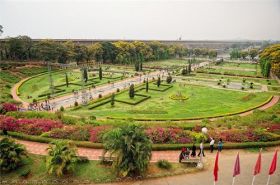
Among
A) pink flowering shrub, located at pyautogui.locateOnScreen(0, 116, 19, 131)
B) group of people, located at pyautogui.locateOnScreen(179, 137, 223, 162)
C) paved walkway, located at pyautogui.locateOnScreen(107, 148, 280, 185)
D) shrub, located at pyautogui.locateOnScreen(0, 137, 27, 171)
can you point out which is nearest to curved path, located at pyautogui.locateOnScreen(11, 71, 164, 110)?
pink flowering shrub, located at pyautogui.locateOnScreen(0, 116, 19, 131)

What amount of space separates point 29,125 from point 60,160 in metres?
6.42

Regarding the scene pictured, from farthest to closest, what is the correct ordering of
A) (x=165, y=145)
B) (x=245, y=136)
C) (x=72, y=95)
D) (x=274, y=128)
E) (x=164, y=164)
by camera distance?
(x=72, y=95) < (x=274, y=128) < (x=245, y=136) < (x=165, y=145) < (x=164, y=164)

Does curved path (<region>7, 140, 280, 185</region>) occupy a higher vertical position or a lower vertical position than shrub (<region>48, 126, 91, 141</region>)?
lower

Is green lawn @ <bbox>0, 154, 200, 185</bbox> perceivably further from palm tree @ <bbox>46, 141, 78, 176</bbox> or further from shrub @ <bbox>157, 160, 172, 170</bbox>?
palm tree @ <bbox>46, 141, 78, 176</bbox>

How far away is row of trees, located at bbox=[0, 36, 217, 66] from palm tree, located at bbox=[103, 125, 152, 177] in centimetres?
5298

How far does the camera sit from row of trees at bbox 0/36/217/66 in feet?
201

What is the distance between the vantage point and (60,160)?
41.1ft

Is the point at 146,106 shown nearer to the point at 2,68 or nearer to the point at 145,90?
the point at 145,90

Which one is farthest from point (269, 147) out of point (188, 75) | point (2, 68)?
point (2, 68)

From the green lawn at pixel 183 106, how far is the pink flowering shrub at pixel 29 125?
8.76 meters

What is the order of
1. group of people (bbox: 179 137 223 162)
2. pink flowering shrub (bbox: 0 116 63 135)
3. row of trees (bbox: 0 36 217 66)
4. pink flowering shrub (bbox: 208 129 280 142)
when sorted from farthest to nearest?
row of trees (bbox: 0 36 217 66), pink flowering shrub (bbox: 0 116 63 135), pink flowering shrub (bbox: 208 129 280 142), group of people (bbox: 179 137 223 162)

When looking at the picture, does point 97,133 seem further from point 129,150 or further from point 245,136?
point 245,136

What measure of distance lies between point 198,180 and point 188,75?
4591cm

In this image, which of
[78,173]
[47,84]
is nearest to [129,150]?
[78,173]
